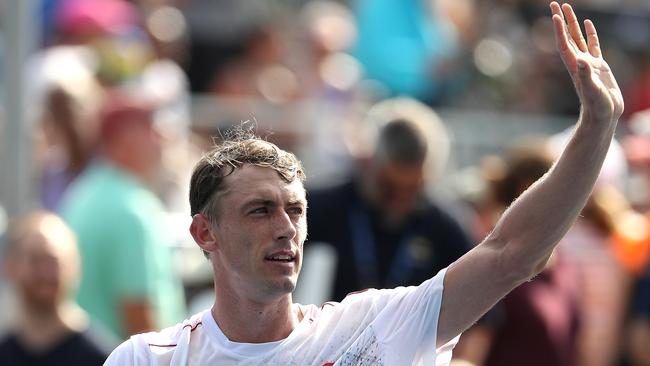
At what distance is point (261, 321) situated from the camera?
440cm

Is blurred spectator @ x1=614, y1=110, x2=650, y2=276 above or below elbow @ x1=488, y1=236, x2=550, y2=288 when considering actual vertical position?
below

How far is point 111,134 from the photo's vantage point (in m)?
7.64

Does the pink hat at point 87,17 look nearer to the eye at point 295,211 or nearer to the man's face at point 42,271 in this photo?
the man's face at point 42,271

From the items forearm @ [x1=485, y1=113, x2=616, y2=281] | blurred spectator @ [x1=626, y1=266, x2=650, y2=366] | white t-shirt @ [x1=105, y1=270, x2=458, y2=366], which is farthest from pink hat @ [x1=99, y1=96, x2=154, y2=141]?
forearm @ [x1=485, y1=113, x2=616, y2=281]

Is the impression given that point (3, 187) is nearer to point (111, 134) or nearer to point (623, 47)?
point (111, 134)

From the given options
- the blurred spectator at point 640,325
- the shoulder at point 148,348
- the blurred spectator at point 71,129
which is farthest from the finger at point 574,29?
the blurred spectator at point 71,129

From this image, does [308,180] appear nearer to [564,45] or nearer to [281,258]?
[281,258]

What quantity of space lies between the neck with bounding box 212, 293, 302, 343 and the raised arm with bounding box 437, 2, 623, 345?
0.48m

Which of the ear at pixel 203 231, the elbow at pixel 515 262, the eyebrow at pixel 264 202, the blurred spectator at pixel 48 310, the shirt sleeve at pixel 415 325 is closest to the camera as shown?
the elbow at pixel 515 262

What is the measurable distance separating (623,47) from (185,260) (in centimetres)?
655

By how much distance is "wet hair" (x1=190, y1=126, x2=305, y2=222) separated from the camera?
440cm

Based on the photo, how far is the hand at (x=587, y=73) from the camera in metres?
3.98

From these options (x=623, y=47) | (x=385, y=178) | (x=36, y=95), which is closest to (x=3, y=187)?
(x=36, y=95)

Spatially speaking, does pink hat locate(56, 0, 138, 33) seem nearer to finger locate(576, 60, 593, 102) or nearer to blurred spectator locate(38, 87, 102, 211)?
blurred spectator locate(38, 87, 102, 211)
